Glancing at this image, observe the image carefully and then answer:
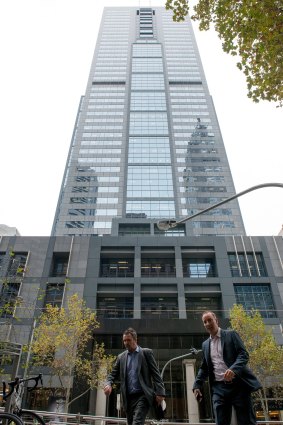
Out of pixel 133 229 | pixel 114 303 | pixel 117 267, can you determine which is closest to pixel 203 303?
pixel 114 303

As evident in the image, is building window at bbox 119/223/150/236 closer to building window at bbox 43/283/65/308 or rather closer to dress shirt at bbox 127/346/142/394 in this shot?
building window at bbox 43/283/65/308

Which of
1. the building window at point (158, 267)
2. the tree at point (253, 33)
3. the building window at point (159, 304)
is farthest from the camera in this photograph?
the building window at point (158, 267)

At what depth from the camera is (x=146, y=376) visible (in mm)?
4367

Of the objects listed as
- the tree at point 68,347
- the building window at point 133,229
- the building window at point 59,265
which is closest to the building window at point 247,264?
the tree at point 68,347

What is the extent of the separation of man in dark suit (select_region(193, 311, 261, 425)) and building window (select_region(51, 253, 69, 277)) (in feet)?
123

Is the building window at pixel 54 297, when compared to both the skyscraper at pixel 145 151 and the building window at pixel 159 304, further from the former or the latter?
the skyscraper at pixel 145 151

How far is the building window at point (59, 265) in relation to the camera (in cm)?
3997

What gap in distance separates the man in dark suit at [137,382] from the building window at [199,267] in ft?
121

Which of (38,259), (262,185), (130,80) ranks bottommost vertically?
(262,185)

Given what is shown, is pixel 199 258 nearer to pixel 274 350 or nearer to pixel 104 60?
pixel 274 350

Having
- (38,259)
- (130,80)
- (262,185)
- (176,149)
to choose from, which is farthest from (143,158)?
(262,185)

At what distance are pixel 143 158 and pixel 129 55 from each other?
60351 mm

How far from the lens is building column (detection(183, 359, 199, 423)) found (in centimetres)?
2598

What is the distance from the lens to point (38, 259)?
3956 centimetres
